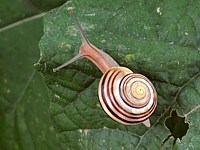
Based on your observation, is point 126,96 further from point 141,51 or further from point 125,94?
point 141,51

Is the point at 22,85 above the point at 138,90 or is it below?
above

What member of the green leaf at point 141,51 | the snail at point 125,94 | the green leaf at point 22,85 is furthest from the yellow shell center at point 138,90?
the green leaf at point 22,85

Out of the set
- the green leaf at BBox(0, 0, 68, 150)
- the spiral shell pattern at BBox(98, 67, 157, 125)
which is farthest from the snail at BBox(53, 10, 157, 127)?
the green leaf at BBox(0, 0, 68, 150)

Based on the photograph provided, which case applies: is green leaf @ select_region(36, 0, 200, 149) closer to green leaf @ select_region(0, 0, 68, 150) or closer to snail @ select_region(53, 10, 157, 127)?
snail @ select_region(53, 10, 157, 127)

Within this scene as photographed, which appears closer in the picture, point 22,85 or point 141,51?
point 141,51

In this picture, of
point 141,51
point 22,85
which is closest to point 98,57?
point 141,51

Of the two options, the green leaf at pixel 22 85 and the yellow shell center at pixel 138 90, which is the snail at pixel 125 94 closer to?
the yellow shell center at pixel 138 90
